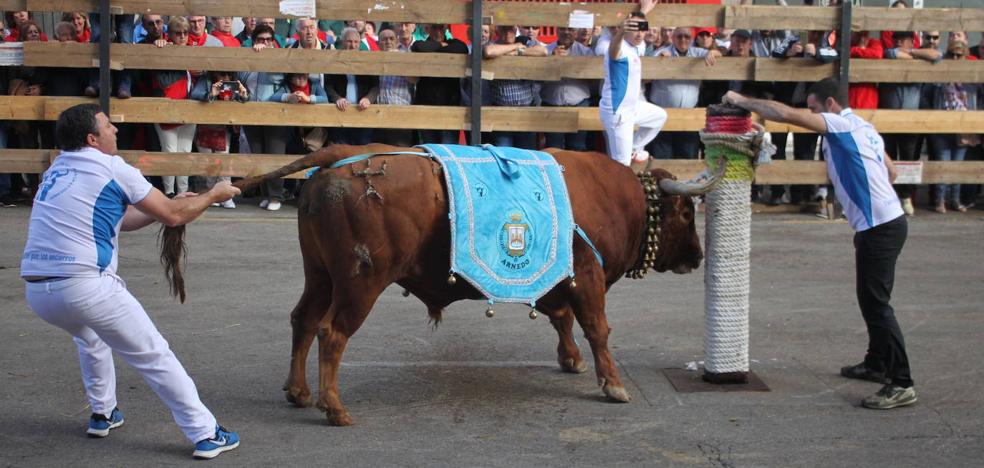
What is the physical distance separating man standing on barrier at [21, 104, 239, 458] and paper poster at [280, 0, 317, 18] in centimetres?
711

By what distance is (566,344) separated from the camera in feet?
25.5

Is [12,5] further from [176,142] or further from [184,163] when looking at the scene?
[184,163]

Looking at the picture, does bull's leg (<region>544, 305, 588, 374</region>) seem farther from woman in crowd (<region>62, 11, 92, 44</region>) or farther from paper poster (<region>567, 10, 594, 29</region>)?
woman in crowd (<region>62, 11, 92, 44</region>)

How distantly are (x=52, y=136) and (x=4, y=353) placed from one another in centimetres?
643

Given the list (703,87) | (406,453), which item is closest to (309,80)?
(703,87)

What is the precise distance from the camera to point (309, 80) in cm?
1338

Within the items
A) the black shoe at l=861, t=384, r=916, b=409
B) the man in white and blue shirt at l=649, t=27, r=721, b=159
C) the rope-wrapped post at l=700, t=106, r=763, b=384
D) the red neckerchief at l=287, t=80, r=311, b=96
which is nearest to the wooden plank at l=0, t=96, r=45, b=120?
the red neckerchief at l=287, t=80, r=311, b=96

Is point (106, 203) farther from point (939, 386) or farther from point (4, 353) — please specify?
point (939, 386)

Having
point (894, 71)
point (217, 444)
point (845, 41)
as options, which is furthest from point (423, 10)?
point (217, 444)

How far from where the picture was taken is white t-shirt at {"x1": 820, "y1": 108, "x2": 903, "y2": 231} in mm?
7199

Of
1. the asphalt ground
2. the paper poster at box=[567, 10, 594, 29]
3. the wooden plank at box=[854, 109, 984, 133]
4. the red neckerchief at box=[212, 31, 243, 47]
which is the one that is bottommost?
the asphalt ground

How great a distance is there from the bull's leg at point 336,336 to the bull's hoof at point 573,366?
5.36 feet

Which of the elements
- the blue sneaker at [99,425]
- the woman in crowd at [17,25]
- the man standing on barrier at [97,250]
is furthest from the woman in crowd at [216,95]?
the man standing on barrier at [97,250]

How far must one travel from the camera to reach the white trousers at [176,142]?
13344mm
